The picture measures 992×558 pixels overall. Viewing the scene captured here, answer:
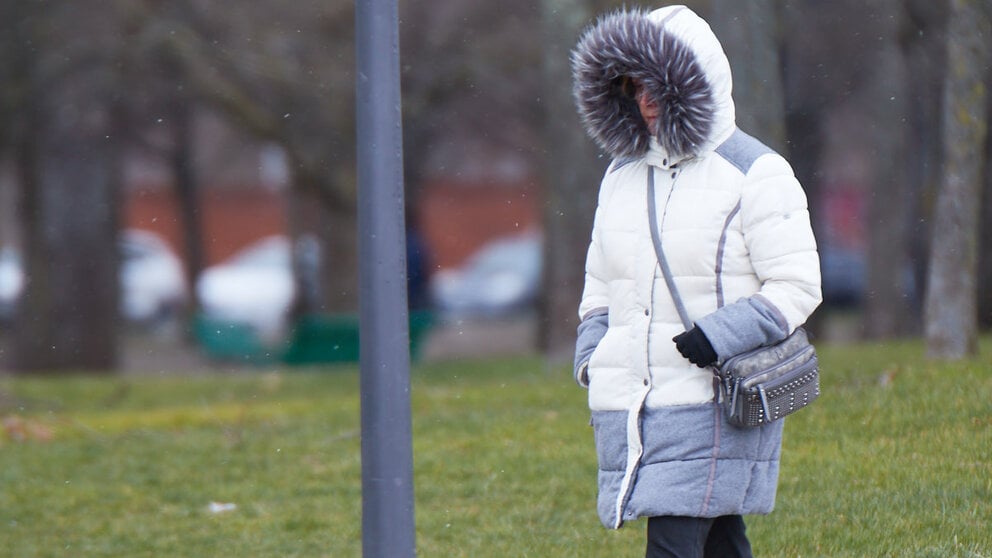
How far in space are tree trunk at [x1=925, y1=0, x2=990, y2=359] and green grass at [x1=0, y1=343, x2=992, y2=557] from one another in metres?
0.28

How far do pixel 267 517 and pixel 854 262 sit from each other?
2481 cm

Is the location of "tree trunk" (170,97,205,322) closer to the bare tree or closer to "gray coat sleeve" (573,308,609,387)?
the bare tree

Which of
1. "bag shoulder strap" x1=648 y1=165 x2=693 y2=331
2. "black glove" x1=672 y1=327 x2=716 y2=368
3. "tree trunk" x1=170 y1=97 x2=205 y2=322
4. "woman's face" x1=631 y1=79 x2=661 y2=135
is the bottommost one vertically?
"black glove" x1=672 y1=327 x2=716 y2=368

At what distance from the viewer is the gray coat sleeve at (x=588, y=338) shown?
389cm

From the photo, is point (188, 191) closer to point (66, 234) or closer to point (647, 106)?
point (66, 234)

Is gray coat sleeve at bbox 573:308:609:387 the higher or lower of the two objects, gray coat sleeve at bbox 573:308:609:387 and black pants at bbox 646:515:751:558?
the higher

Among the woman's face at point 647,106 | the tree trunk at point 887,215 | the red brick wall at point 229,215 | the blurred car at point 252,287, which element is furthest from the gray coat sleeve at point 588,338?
the red brick wall at point 229,215

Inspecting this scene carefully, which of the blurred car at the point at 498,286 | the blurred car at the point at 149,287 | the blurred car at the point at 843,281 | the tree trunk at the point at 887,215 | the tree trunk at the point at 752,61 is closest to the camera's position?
the tree trunk at the point at 752,61

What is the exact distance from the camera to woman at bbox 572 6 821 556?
3555mm

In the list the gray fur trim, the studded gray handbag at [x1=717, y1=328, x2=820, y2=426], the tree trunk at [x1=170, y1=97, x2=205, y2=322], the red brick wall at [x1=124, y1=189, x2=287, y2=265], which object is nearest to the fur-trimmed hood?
the gray fur trim

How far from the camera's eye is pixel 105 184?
17812mm

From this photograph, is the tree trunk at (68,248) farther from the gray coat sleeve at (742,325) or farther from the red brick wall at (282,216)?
the red brick wall at (282,216)

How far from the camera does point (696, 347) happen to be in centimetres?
351

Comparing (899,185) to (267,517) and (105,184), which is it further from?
(267,517)
